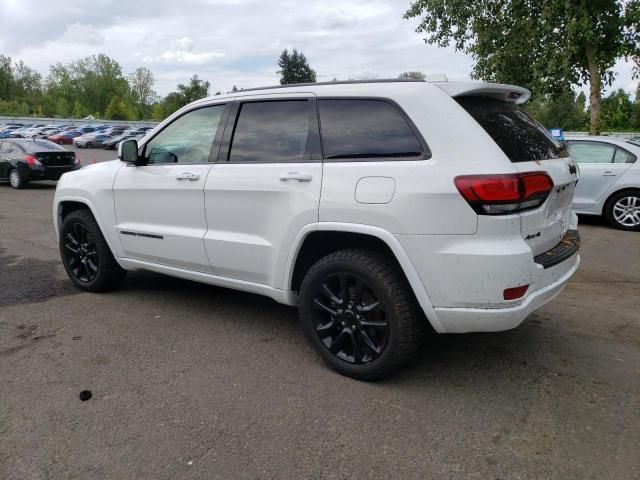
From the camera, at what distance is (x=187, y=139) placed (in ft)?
14.1

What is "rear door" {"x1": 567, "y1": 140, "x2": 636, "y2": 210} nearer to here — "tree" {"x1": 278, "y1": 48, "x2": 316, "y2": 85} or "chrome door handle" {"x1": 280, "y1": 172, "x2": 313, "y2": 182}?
"chrome door handle" {"x1": 280, "y1": 172, "x2": 313, "y2": 182}

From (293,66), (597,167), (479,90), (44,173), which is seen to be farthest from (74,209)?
(293,66)

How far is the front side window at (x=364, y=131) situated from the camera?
314 cm

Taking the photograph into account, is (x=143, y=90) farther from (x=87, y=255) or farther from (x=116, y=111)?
A: (x=87, y=255)

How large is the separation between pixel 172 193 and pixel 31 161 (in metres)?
12.5

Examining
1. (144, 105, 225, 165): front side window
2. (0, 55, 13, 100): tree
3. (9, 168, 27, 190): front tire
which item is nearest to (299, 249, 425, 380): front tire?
(144, 105, 225, 165): front side window

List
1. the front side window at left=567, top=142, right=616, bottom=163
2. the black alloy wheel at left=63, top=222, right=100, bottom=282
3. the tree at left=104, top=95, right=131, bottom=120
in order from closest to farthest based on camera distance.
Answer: the black alloy wheel at left=63, top=222, right=100, bottom=282 → the front side window at left=567, top=142, right=616, bottom=163 → the tree at left=104, top=95, right=131, bottom=120

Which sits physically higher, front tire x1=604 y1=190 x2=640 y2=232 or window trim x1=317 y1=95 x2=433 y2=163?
window trim x1=317 y1=95 x2=433 y2=163

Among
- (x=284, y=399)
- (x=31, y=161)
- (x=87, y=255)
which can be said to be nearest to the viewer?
(x=284, y=399)

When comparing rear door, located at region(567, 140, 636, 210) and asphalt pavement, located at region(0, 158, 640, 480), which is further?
rear door, located at region(567, 140, 636, 210)

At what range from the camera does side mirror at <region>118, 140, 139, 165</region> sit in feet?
14.4

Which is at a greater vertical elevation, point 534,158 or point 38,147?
point 534,158

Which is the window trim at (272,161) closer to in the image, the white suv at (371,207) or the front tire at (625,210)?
the white suv at (371,207)

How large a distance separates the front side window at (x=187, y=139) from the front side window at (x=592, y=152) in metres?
7.01
